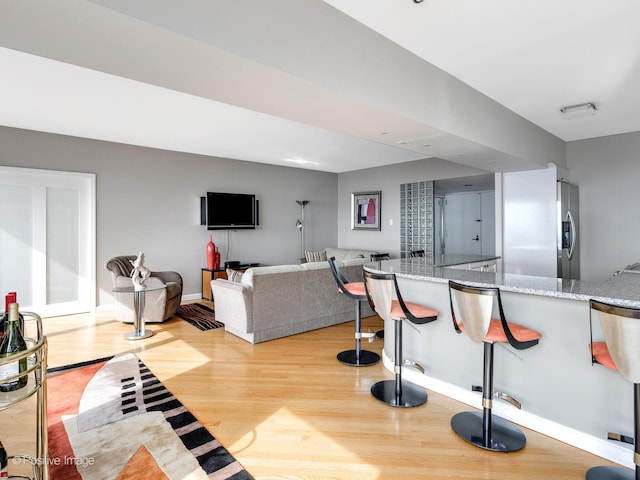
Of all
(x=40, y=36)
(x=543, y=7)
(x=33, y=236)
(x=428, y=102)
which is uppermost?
(x=543, y=7)

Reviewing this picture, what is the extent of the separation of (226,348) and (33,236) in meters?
3.51

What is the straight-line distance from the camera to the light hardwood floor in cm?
200

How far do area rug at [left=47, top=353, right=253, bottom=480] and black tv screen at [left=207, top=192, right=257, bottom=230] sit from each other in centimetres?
382

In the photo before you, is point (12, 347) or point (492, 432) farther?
point (492, 432)

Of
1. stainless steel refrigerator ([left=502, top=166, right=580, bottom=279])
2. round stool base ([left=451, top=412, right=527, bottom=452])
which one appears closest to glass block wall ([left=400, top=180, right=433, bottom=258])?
stainless steel refrigerator ([left=502, top=166, right=580, bottom=279])

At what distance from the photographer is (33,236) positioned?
16.8 ft

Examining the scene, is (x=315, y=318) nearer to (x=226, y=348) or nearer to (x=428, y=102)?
(x=226, y=348)

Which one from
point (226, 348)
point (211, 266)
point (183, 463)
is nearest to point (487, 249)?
point (211, 266)

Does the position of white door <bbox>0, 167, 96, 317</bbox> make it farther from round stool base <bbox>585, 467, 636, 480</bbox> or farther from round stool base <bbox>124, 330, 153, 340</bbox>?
round stool base <bbox>585, 467, 636, 480</bbox>

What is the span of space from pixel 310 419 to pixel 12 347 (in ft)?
5.88

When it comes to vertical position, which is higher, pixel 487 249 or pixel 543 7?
pixel 543 7

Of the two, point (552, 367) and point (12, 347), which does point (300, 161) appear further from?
point (12, 347)

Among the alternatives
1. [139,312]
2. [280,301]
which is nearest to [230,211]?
[139,312]

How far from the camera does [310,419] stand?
2494 millimetres
